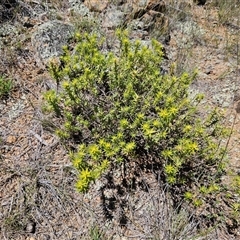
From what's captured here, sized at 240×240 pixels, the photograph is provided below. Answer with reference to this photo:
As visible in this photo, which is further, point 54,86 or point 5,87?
point 54,86

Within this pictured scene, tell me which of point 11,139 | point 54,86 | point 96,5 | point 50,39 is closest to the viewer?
point 11,139

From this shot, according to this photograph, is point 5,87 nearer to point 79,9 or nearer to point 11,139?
point 11,139

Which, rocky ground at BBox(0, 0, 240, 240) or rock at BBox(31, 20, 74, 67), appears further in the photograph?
rock at BBox(31, 20, 74, 67)

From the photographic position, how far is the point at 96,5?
3.87 m

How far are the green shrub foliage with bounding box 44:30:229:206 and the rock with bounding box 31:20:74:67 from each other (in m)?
0.65

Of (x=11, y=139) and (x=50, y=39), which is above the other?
(x=50, y=39)

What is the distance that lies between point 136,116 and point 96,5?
2.09m

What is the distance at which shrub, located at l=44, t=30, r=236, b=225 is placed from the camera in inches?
93.7

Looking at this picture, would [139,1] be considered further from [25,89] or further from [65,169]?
[65,169]

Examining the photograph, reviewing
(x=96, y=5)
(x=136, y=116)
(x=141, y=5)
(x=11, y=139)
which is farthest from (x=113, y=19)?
(x=11, y=139)

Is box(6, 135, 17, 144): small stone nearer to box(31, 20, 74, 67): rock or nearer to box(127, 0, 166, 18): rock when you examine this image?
box(31, 20, 74, 67): rock

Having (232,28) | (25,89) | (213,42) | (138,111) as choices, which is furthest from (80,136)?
(232,28)

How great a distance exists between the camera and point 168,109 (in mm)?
2299

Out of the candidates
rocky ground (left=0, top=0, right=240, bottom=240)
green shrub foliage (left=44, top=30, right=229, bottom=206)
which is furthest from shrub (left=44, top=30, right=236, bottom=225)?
rocky ground (left=0, top=0, right=240, bottom=240)
